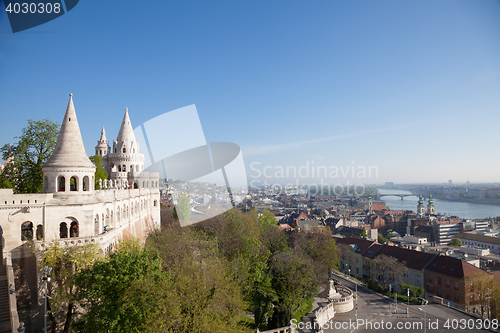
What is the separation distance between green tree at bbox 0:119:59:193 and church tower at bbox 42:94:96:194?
6.58m

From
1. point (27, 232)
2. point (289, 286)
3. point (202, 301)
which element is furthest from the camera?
point (289, 286)

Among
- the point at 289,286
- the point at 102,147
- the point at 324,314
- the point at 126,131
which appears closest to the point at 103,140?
the point at 102,147

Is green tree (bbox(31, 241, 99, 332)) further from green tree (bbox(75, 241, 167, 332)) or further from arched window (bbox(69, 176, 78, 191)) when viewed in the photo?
arched window (bbox(69, 176, 78, 191))

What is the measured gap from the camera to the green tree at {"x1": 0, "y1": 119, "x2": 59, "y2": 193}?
64.8 ft

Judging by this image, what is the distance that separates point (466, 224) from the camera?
80188 millimetres

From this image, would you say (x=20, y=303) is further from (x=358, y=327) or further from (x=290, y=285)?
(x=358, y=327)

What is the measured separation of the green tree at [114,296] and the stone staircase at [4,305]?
2259 millimetres

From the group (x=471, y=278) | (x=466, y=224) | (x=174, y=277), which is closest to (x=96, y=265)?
(x=174, y=277)

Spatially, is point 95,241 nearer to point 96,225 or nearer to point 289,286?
point 96,225

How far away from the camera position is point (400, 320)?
24781 millimetres

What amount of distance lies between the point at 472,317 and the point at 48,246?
1238 inches

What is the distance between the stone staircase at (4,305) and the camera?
1111 cm

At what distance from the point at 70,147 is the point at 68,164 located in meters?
0.90

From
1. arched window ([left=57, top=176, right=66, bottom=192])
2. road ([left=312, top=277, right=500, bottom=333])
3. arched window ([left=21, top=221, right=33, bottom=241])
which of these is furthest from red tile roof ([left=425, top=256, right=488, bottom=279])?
arched window ([left=21, top=221, right=33, bottom=241])
